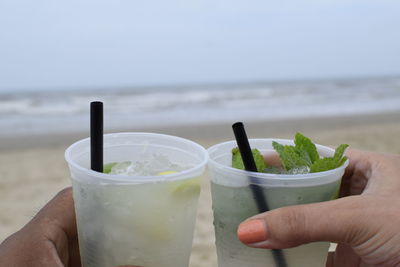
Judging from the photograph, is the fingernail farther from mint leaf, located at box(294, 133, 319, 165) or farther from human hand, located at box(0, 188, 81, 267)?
human hand, located at box(0, 188, 81, 267)

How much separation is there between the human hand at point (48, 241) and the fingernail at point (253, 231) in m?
0.67

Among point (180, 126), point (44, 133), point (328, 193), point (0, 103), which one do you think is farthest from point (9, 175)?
point (0, 103)

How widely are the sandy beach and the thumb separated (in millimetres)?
3524

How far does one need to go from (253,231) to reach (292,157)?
344 millimetres

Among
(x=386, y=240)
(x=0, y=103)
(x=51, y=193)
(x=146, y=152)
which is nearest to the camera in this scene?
(x=386, y=240)

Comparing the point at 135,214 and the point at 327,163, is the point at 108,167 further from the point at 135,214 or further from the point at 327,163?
the point at 327,163

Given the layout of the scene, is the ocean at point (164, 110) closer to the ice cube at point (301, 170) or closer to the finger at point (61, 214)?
the finger at point (61, 214)

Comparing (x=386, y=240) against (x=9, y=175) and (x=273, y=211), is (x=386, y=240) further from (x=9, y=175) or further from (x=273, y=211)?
(x=9, y=175)

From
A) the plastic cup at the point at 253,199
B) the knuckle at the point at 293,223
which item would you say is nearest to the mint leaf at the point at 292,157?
the plastic cup at the point at 253,199

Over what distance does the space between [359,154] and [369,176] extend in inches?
5.2

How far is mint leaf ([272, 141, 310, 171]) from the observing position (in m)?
1.69

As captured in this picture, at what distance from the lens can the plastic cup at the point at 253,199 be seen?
1568mm

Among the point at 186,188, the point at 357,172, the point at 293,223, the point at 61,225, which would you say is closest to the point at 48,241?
the point at 61,225

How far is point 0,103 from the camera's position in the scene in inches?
782
